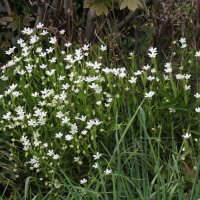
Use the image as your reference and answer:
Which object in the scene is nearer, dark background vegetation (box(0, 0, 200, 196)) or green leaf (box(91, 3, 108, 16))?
green leaf (box(91, 3, 108, 16))

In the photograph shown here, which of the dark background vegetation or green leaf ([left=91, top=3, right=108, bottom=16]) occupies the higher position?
green leaf ([left=91, top=3, right=108, bottom=16])

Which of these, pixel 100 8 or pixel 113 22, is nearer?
pixel 100 8

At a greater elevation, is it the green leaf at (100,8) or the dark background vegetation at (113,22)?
the green leaf at (100,8)

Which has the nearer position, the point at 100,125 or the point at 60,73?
the point at 100,125

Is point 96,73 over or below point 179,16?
below

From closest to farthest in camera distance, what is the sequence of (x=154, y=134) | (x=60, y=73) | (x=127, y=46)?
(x=154, y=134) < (x=60, y=73) < (x=127, y=46)

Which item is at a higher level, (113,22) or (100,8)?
(100,8)

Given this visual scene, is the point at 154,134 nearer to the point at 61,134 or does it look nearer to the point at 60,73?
the point at 61,134

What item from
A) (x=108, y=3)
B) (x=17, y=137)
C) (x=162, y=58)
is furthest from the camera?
(x=162, y=58)

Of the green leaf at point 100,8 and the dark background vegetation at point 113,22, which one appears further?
the dark background vegetation at point 113,22

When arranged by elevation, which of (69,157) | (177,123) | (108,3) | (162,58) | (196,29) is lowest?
(69,157)

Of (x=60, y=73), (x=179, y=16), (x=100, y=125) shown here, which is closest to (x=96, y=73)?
(x=60, y=73)
